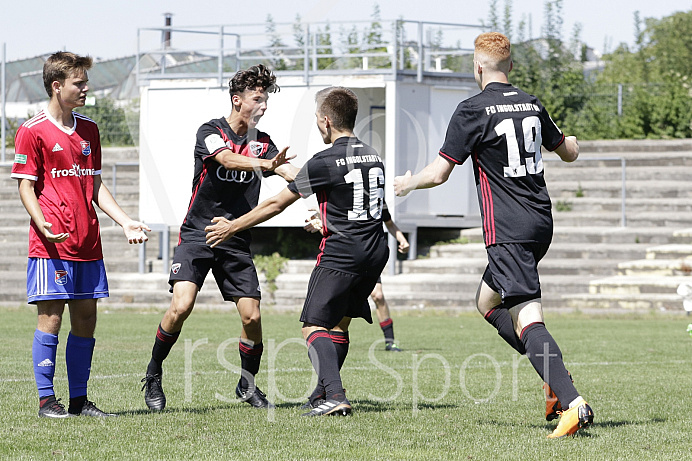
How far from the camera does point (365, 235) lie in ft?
22.1

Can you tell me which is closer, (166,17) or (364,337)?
(364,337)

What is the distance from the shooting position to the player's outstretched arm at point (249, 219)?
658cm

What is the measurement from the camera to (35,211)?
6.39 meters

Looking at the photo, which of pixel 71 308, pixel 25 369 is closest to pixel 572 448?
pixel 71 308

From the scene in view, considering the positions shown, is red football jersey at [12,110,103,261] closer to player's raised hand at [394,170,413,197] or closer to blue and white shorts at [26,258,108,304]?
blue and white shorts at [26,258,108,304]

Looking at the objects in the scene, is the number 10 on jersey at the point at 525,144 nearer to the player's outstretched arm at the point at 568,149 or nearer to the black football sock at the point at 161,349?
the player's outstretched arm at the point at 568,149

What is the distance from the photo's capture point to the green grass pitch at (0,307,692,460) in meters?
5.46

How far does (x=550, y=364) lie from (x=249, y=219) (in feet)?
7.13

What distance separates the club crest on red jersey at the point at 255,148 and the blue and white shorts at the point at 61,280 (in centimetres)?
142

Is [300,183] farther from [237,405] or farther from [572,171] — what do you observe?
[572,171]

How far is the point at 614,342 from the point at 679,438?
306 inches

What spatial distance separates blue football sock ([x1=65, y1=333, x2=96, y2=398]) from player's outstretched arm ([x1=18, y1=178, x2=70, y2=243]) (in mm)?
811

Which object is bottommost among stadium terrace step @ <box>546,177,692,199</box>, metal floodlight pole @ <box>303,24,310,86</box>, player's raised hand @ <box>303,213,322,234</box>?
player's raised hand @ <box>303,213,322,234</box>

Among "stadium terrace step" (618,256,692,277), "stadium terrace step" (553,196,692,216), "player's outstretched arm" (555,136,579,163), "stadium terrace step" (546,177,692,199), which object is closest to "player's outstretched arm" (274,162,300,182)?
"player's outstretched arm" (555,136,579,163)
